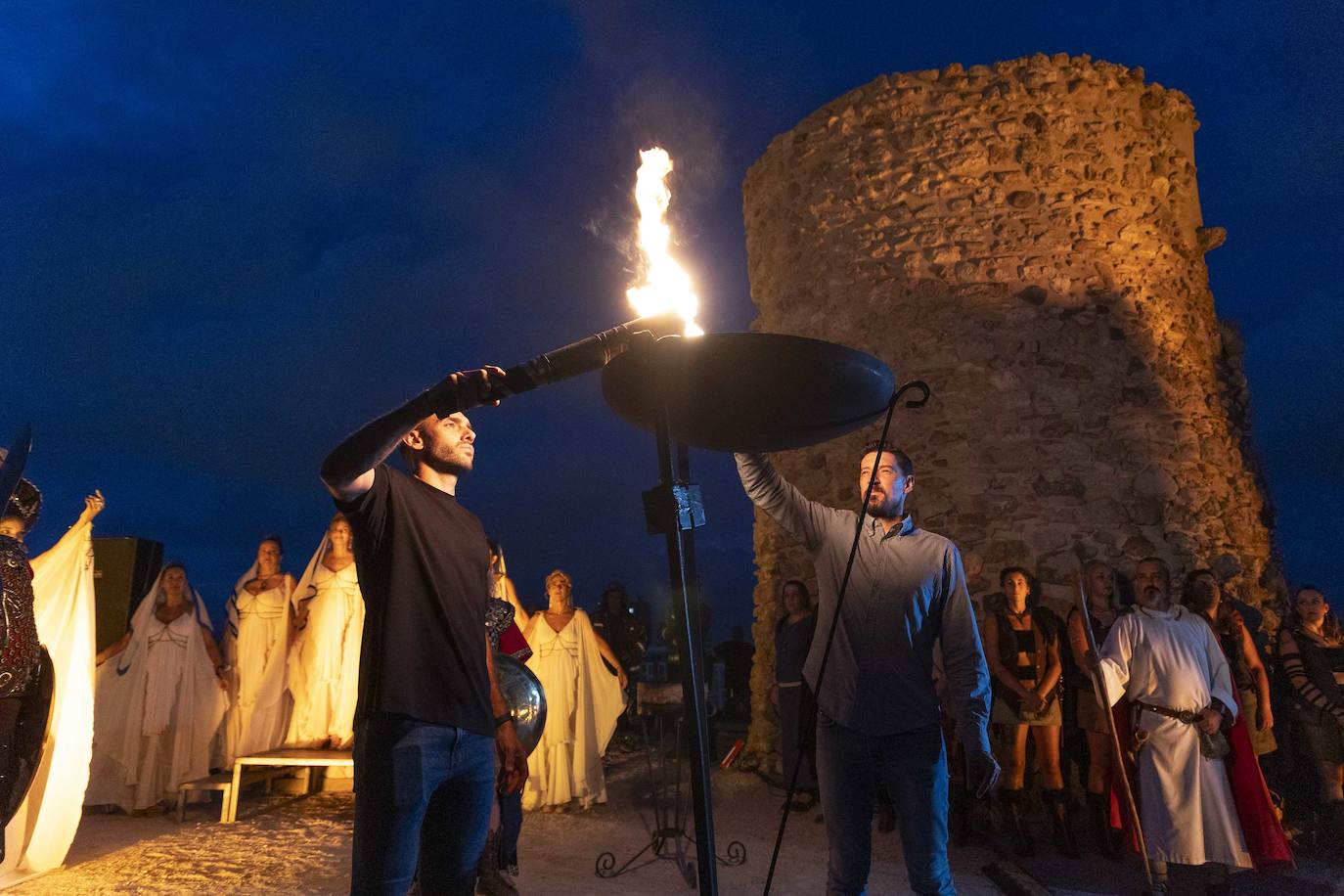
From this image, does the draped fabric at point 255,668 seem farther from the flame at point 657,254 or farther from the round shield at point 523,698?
the flame at point 657,254

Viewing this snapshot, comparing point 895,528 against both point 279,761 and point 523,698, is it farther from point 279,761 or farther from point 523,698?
point 279,761

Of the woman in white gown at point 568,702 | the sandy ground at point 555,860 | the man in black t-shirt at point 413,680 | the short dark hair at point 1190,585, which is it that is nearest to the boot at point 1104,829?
the sandy ground at point 555,860

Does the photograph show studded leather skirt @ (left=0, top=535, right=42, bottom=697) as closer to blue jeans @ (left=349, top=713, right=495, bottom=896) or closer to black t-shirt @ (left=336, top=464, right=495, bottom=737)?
black t-shirt @ (left=336, top=464, right=495, bottom=737)

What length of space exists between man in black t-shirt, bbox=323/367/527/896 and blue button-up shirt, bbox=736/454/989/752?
3.45ft

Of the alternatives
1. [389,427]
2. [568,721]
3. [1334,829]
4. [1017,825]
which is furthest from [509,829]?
[1334,829]

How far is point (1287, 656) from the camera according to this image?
5605 millimetres

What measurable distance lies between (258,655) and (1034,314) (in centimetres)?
740

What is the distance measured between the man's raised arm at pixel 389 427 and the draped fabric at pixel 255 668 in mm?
5867

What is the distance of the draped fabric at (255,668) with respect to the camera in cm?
690

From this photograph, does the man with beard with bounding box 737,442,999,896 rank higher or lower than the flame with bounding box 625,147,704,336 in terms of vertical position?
lower

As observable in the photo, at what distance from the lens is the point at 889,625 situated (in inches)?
109

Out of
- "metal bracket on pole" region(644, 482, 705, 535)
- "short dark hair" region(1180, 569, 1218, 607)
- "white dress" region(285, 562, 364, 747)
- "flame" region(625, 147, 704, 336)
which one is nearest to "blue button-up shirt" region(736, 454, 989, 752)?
"flame" region(625, 147, 704, 336)

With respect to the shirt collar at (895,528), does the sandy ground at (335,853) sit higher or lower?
lower

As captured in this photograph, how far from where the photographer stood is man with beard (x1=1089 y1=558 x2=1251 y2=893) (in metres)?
4.39
